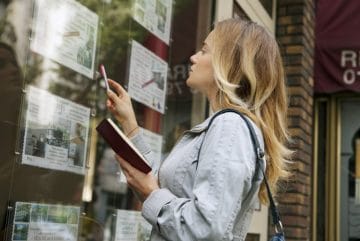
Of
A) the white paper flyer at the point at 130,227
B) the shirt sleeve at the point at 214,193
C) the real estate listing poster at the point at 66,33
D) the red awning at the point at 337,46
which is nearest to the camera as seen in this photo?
the shirt sleeve at the point at 214,193

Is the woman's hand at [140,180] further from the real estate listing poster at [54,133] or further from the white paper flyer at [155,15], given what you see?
the white paper flyer at [155,15]

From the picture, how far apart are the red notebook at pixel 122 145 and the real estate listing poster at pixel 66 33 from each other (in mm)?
1026

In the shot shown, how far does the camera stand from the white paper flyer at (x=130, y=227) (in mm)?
3396

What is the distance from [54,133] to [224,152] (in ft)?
4.14

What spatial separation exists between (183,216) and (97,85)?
1575 millimetres

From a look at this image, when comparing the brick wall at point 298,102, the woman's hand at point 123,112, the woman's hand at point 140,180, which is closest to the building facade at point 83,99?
the brick wall at point 298,102

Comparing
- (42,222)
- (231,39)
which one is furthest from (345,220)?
(231,39)

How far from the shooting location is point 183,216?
1.74 metres

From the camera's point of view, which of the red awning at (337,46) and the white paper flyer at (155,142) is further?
the red awning at (337,46)

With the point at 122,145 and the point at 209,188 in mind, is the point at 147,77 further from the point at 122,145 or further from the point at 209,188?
the point at 209,188

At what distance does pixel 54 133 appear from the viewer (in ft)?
9.18

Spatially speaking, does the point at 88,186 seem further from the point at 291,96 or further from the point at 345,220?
the point at 345,220

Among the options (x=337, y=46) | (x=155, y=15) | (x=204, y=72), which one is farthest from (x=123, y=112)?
(x=337, y=46)

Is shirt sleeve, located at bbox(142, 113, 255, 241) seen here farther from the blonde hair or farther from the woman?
the blonde hair
